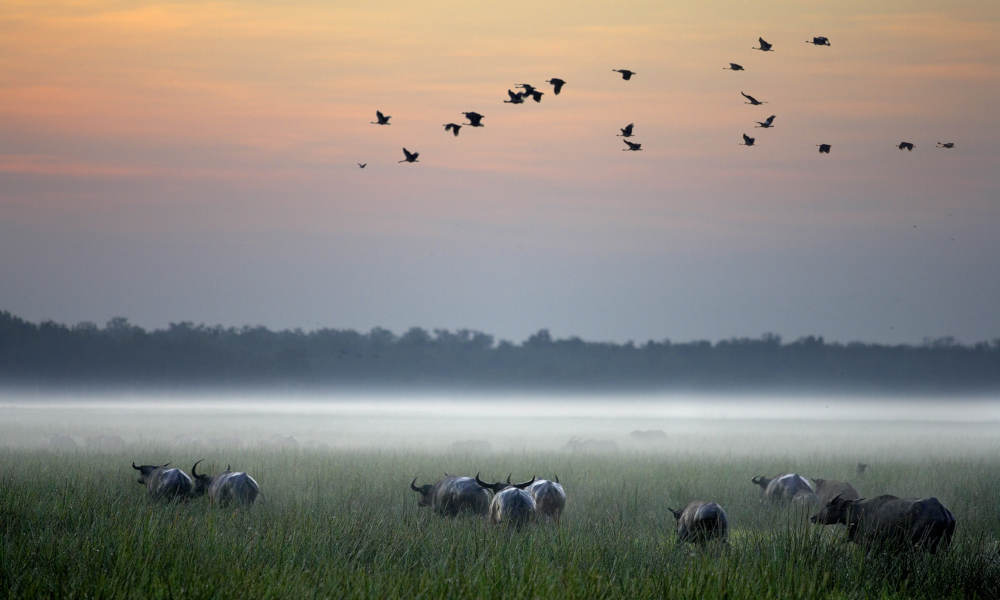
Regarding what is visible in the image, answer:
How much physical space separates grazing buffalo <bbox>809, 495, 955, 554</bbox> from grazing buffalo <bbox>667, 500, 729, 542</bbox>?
6.33 ft

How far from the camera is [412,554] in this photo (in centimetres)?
1435

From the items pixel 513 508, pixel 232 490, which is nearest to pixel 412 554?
pixel 513 508

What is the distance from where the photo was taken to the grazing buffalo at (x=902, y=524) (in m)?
15.0

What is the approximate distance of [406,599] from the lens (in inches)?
443

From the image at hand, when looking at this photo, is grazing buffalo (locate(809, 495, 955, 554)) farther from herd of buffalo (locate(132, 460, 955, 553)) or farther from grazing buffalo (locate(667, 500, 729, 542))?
grazing buffalo (locate(667, 500, 729, 542))

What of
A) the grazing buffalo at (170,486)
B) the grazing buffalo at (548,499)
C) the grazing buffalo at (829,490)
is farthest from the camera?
the grazing buffalo at (829,490)

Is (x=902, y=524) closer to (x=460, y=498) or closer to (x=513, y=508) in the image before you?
(x=513, y=508)

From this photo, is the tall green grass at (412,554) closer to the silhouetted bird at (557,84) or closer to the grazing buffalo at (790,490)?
the grazing buffalo at (790,490)

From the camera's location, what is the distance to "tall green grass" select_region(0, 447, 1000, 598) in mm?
11523

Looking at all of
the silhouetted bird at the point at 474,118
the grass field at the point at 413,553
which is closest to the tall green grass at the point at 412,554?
the grass field at the point at 413,553

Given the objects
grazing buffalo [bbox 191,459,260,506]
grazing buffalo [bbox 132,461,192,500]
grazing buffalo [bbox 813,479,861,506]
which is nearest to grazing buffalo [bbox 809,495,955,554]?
grazing buffalo [bbox 813,479,861,506]

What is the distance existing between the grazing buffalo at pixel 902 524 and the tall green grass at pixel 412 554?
1.43 feet

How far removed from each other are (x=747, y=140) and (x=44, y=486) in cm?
1655

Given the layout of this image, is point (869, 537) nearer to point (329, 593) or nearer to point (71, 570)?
point (329, 593)
